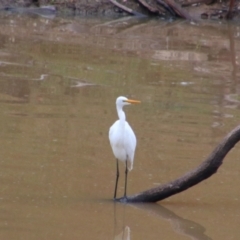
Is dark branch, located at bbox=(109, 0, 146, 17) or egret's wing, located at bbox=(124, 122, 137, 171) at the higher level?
egret's wing, located at bbox=(124, 122, 137, 171)

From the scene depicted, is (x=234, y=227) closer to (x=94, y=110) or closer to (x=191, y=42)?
(x=94, y=110)

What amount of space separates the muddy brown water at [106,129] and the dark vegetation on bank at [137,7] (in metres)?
4.76

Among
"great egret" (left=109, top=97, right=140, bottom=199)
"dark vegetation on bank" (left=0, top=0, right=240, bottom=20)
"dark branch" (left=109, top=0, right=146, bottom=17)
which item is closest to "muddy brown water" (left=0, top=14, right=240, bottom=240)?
"great egret" (left=109, top=97, right=140, bottom=199)

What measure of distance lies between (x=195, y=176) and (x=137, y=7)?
60.8 ft

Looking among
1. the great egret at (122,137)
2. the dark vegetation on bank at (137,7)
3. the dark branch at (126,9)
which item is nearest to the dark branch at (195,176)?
the great egret at (122,137)

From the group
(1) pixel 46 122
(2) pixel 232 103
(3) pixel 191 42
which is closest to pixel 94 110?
(1) pixel 46 122

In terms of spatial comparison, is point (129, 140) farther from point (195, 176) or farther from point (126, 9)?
point (126, 9)

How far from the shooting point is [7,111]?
38.2 ft

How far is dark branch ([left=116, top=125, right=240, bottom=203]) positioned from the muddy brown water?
0.13 meters

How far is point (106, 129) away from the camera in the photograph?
11.0 meters

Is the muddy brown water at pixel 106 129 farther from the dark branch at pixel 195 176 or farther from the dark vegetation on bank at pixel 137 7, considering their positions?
the dark vegetation on bank at pixel 137 7

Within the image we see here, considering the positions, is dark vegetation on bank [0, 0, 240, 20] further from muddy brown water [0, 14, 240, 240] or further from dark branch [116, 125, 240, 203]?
dark branch [116, 125, 240, 203]

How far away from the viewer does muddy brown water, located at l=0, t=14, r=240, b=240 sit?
25.5 feet

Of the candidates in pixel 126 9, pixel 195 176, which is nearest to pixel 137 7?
pixel 126 9
